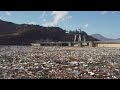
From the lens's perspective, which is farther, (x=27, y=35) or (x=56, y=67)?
(x=27, y=35)

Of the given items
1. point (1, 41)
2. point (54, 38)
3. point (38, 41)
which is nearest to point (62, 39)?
point (54, 38)

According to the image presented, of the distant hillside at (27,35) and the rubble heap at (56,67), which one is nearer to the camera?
the rubble heap at (56,67)

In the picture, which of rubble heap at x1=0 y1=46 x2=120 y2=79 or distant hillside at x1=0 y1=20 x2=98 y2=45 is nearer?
rubble heap at x1=0 y1=46 x2=120 y2=79
